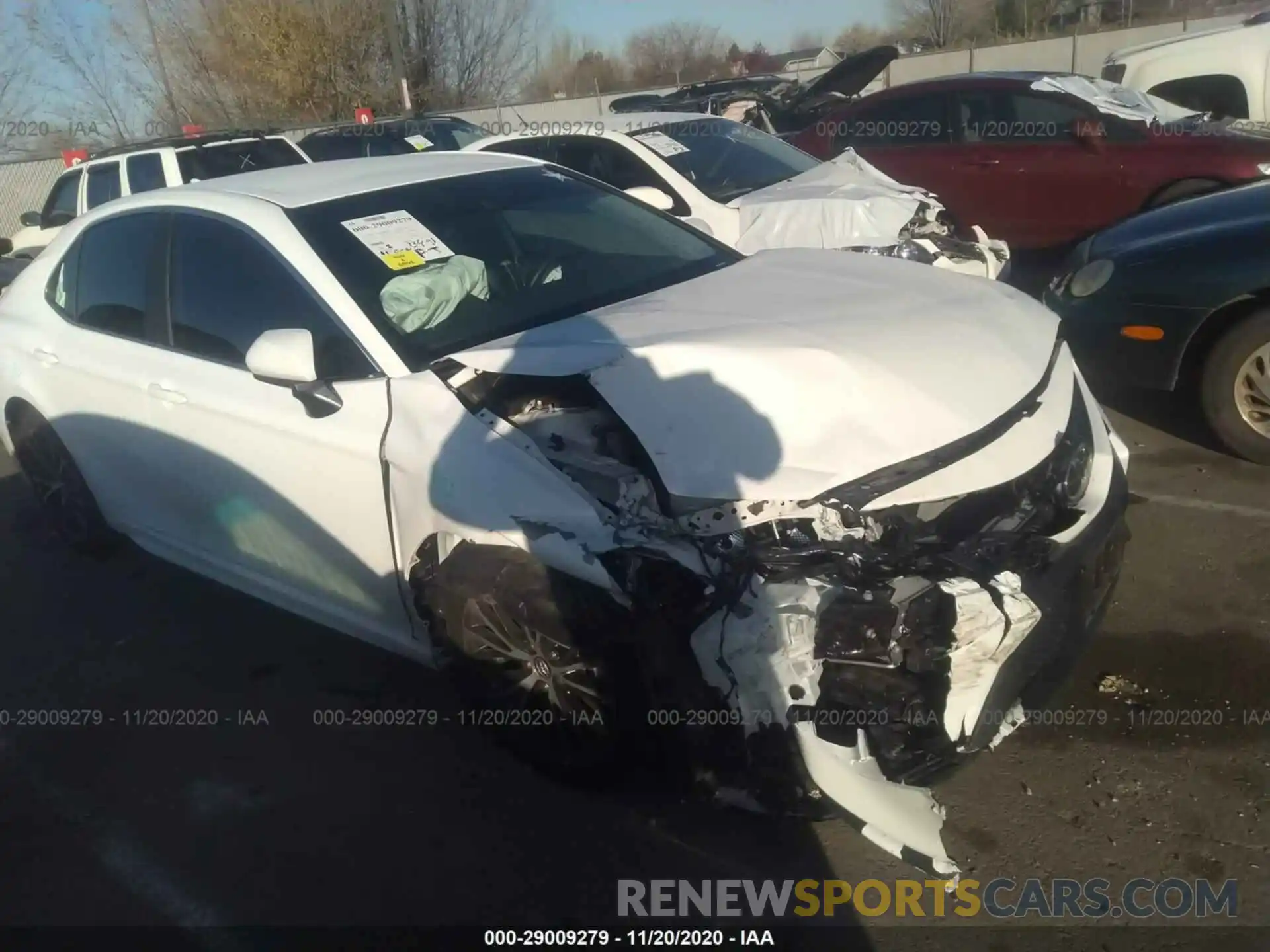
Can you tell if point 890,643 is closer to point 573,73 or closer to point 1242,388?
point 1242,388

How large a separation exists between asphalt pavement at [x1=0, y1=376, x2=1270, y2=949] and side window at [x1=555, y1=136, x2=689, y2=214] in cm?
405

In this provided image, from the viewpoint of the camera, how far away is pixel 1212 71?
31.7 feet

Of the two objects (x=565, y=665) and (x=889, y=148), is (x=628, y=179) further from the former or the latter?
(x=565, y=665)

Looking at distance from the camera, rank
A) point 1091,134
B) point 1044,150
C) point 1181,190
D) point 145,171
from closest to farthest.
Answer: point 1181,190
point 1091,134
point 1044,150
point 145,171

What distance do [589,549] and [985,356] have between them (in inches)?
49.8

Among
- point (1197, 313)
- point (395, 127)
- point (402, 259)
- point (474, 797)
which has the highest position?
point (395, 127)

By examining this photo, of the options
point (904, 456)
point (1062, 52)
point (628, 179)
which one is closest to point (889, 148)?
point (628, 179)

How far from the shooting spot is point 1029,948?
2.45 metres

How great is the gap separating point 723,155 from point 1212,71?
17.4 feet

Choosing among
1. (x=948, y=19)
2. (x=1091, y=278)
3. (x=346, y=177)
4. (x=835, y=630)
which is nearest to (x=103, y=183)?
(x=346, y=177)

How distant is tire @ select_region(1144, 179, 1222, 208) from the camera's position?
7.71 meters

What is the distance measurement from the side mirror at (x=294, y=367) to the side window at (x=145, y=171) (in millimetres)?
8472

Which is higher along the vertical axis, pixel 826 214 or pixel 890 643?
pixel 826 214

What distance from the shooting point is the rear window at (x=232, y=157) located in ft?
35.1
